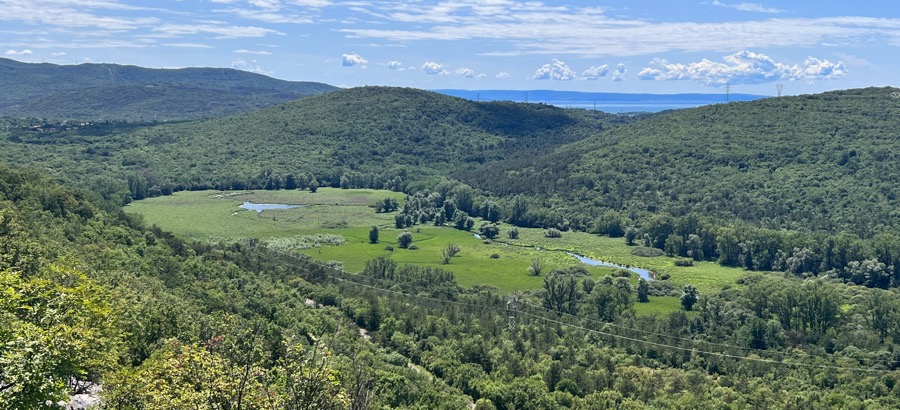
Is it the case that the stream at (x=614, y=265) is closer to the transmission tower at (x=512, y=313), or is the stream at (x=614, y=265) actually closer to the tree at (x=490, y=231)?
the tree at (x=490, y=231)

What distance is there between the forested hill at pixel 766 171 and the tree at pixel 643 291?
50.4m

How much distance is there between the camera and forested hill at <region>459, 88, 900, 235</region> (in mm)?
146375

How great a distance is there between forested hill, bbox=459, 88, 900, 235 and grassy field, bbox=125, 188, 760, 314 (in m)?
25.1

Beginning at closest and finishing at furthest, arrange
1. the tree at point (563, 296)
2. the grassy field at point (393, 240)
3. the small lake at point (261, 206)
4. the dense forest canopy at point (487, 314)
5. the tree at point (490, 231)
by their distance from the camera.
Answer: the dense forest canopy at point (487, 314), the tree at point (563, 296), the grassy field at point (393, 240), the tree at point (490, 231), the small lake at point (261, 206)

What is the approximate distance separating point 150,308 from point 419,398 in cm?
1754

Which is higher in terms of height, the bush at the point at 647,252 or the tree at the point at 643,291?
the tree at the point at 643,291

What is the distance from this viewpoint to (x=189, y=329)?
45.6 meters

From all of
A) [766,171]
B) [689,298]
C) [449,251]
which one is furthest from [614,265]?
[766,171]

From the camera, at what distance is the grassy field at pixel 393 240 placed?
115438mm

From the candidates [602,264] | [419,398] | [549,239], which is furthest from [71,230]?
[549,239]

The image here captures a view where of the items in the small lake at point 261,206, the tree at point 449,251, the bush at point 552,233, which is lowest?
the bush at point 552,233

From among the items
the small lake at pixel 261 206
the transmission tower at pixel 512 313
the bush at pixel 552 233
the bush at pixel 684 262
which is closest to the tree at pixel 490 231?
the bush at pixel 552 233

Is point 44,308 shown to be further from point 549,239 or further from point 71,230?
point 549,239

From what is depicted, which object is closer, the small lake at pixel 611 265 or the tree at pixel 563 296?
the tree at pixel 563 296
